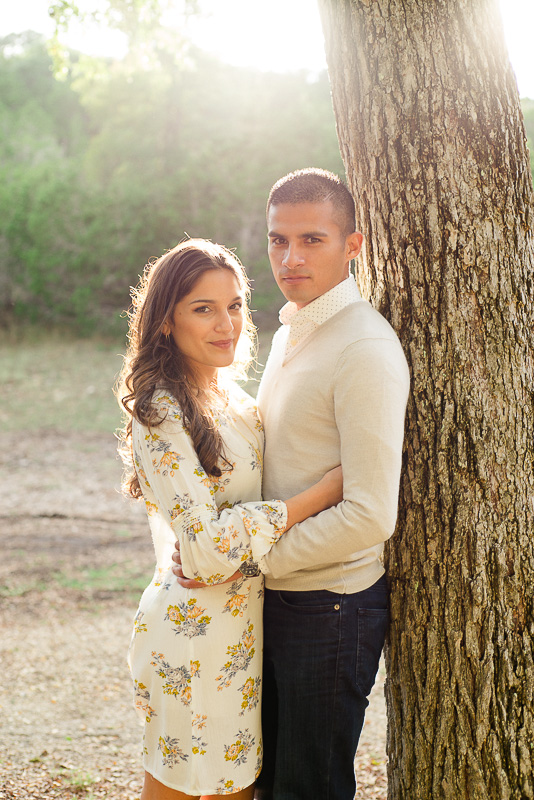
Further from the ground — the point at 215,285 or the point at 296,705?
the point at 215,285

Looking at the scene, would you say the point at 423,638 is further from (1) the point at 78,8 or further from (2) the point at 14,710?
(1) the point at 78,8

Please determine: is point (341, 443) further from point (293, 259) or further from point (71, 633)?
point (71, 633)

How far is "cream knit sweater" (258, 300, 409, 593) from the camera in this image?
6.27 feet

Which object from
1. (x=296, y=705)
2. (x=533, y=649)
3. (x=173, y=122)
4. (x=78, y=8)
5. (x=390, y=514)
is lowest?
(x=296, y=705)

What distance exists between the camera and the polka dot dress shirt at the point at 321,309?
214cm

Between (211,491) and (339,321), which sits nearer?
(211,491)

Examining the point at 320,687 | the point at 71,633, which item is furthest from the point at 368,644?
the point at 71,633

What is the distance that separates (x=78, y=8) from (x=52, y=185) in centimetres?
1194

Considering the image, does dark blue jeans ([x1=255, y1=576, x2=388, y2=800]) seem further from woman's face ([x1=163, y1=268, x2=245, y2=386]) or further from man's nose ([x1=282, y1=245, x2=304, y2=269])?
man's nose ([x1=282, y1=245, x2=304, y2=269])

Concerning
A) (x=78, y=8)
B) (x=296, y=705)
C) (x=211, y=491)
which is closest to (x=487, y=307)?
(x=211, y=491)

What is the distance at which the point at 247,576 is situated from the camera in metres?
2.05

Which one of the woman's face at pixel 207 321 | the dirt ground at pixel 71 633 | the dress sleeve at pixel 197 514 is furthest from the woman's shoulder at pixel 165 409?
the dirt ground at pixel 71 633

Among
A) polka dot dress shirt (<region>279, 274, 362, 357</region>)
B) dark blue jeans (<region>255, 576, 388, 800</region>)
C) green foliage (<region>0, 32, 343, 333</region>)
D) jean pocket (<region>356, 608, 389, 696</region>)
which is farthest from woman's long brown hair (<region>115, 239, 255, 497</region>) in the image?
green foliage (<region>0, 32, 343, 333</region>)

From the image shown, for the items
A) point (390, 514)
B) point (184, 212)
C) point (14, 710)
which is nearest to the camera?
point (390, 514)
